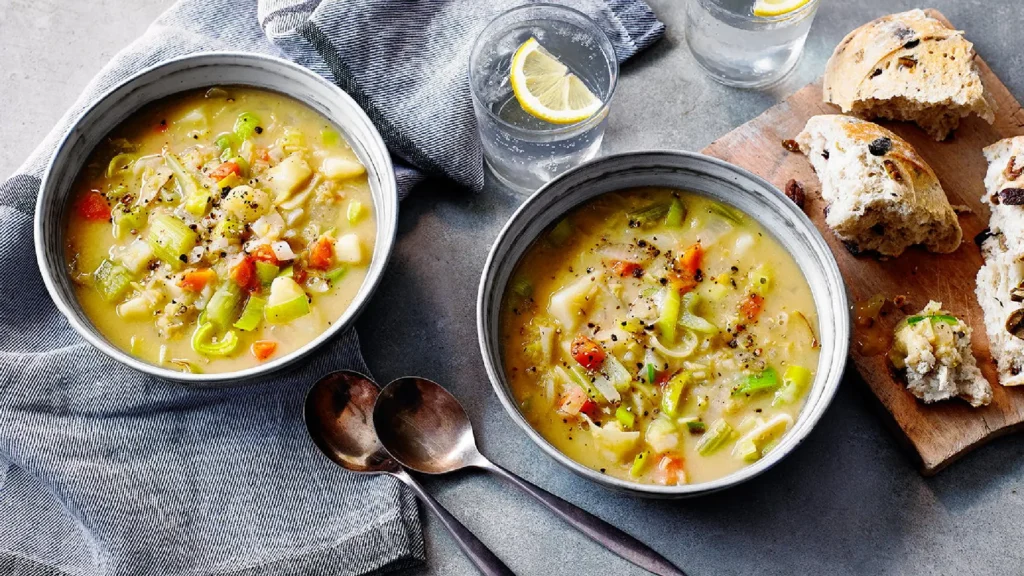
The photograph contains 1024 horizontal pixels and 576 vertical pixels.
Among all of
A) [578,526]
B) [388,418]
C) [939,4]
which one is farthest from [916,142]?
[388,418]

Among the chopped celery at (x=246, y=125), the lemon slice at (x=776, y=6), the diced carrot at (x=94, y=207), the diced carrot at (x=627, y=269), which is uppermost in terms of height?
the lemon slice at (x=776, y=6)

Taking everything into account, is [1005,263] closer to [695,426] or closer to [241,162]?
[695,426]

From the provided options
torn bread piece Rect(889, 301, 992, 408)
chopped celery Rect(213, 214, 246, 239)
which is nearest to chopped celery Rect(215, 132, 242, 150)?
chopped celery Rect(213, 214, 246, 239)

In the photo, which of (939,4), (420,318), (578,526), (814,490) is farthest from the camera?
(939,4)

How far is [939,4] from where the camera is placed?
13.3 ft

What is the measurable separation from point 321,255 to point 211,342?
459 millimetres

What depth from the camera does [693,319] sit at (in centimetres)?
313

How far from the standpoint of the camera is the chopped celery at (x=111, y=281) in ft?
10.6

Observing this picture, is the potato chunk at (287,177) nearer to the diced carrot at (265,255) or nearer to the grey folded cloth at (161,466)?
the diced carrot at (265,255)

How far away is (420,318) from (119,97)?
1.31 metres

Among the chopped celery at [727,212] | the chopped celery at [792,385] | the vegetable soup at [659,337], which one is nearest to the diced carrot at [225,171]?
the vegetable soup at [659,337]

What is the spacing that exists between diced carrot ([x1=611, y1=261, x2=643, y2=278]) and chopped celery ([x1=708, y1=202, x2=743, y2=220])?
1.13 feet

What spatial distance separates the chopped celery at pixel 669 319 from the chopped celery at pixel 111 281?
1.76m

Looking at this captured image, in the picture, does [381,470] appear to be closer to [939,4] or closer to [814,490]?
[814,490]
